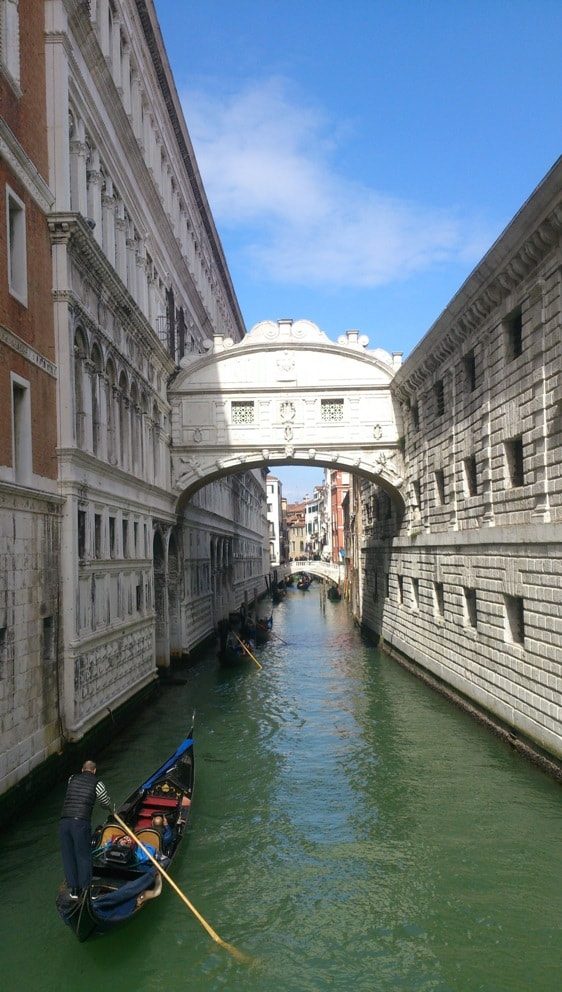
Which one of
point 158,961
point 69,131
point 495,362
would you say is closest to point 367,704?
point 495,362

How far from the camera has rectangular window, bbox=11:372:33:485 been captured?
987cm

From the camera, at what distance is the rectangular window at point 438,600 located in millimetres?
16922

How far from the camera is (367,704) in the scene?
53.5 feet

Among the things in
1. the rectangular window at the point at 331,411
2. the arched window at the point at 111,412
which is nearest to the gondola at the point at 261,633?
the rectangular window at the point at 331,411

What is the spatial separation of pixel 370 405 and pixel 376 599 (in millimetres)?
8505

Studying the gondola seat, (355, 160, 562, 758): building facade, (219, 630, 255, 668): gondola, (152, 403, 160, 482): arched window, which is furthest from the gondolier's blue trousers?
(219, 630, 255, 668): gondola

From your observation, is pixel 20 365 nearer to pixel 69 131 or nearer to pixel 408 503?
pixel 69 131

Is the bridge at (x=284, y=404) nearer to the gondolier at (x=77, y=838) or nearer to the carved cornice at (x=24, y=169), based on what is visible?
the carved cornice at (x=24, y=169)

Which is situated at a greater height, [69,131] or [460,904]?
[69,131]

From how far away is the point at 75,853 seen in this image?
259 inches

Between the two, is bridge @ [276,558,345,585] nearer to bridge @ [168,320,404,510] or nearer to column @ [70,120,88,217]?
bridge @ [168,320,404,510]

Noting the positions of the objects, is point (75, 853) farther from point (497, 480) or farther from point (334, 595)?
point (334, 595)

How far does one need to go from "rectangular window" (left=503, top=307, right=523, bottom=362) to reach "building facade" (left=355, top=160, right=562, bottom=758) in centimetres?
2

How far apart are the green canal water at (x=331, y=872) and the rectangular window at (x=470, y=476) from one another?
4016 millimetres
